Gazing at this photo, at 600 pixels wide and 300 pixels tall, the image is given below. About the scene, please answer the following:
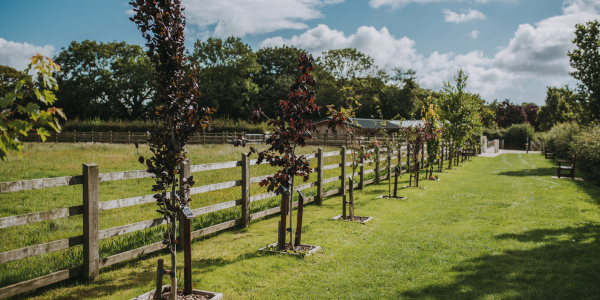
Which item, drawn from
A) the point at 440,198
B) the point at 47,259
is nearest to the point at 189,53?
the point at 440,198

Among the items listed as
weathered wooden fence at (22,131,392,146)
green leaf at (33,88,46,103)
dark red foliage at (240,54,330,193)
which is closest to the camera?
green leaf at (33,88,46,103)

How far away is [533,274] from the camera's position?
18.1 ft

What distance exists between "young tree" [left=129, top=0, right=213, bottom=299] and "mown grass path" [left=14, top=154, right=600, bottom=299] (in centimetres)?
134

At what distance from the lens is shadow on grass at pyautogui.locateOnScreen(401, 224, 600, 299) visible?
4840mm

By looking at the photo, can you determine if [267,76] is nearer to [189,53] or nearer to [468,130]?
[189,53]

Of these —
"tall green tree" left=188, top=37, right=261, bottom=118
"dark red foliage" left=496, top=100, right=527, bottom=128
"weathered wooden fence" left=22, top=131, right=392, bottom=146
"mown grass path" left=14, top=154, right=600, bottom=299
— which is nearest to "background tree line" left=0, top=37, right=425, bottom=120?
"tall green tree" left=188, top=37, right=261, bottom=118

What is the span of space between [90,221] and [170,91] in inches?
80.7

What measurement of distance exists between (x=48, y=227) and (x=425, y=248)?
6.90 metres

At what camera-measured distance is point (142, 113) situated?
6178 cm

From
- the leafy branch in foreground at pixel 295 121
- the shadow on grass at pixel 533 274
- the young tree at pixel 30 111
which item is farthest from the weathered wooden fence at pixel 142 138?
the young tree at pixel 30 111

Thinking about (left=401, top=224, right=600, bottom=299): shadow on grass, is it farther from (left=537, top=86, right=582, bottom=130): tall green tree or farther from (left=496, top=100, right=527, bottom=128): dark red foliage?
(left=496, top=100, right=527, bottom=128): dark red foliage

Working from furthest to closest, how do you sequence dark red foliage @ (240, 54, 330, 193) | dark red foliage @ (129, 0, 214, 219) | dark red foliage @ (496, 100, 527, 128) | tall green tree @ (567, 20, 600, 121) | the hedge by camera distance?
dark red foliage @ (496, 100, 527, 128) → the hedge → tall green tree @ (567, 20, 600, 121) → dark red foliage @ (240, 54, 330, 193) → dark red foliage @ (129, 0, 214, 219)

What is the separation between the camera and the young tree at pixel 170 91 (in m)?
4.16

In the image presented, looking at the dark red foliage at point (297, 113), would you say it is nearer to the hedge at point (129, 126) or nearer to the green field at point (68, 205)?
the green field at point (68, 205)
